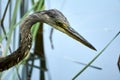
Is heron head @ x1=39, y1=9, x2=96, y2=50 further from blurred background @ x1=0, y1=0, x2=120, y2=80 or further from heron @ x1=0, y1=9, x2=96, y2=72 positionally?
blurred background @ x1=0, y1=0, x2=120, y2=80

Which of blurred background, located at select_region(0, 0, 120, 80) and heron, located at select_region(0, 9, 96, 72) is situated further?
blurred background, located at select_region(0, 0, 120, 80)

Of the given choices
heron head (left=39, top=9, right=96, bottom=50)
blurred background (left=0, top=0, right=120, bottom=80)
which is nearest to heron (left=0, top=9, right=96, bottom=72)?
heron head (left=39, top=9, right=96, bottom=50)

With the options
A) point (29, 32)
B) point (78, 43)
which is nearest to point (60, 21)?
point (29, 32)

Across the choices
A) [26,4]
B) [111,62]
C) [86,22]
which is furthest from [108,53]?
[26,4]

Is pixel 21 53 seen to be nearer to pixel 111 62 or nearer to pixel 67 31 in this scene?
pixel 67 31

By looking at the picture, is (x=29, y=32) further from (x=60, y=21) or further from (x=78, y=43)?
(x=78, y=43)

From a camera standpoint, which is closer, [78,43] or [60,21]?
[60,21]

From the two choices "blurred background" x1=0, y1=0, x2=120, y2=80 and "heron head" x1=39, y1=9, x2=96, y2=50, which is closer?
"heron head" x1=39, y1=9, x2=96, y2=50

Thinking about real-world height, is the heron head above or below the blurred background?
above
